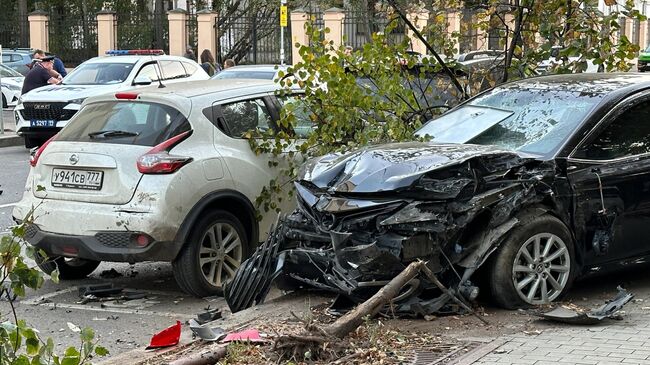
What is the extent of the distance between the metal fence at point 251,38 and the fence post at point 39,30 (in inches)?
273

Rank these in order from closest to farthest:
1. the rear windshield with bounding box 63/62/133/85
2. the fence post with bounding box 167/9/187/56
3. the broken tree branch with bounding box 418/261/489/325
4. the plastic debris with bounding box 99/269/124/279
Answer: the broken tree branch with bounding box 418/261/489/325 < the plastic debris with bounding box 99/269/124/279 < the rear windshield with bounding box 63/62/133/85 < the fence post with bounding box 167/9/187/56

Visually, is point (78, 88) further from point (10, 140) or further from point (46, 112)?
point (10, 140)

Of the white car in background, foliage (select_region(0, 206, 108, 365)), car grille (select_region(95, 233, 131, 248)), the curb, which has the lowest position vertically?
the curb

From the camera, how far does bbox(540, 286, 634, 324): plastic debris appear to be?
21.1 feet

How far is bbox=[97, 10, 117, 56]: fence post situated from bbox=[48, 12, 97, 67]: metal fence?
630 millimetres

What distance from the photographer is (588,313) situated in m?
6.56

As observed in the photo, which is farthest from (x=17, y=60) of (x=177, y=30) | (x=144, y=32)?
(x=177, y=30)

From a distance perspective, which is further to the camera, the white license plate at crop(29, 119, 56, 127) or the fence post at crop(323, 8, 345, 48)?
the fence post at crop(323, 8, 345, 48)

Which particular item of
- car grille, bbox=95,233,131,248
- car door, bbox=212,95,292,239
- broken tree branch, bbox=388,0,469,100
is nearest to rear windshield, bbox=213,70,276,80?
broken tree branch, bbox=388,0,469,100

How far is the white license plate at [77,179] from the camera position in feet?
26.9

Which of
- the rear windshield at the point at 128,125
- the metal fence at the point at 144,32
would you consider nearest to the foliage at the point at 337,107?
the rear windshield at the point at 128,125

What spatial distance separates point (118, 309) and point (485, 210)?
3.13 m

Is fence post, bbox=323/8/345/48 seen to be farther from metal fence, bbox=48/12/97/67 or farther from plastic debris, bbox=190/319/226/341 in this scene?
plastic debris, bbox=190/319/226/341

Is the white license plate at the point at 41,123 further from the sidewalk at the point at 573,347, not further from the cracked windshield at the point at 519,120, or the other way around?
the sidewalk at the point at 573,347
